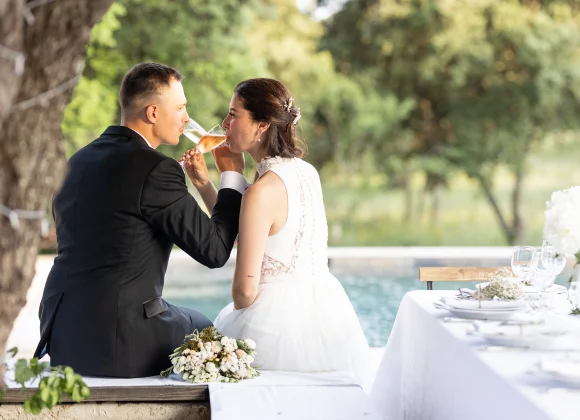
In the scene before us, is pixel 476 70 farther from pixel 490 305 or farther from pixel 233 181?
pixel 490 305

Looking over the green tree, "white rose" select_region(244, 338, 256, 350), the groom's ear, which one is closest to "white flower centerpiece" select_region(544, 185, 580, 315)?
"white rose" select_region(244, 338, 256, 350)

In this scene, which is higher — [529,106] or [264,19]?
[264,19]

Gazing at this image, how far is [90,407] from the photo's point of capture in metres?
2.68

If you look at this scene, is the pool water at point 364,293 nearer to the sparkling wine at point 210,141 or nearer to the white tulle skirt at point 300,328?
the white tulle skirt at point 300,328

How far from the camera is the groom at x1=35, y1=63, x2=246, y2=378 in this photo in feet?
8.93

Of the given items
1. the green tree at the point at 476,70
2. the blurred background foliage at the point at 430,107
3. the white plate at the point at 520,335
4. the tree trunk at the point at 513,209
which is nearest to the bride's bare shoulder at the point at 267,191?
the white plate at the point at 520,335

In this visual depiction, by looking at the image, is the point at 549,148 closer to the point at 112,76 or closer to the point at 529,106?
the point at 529,106

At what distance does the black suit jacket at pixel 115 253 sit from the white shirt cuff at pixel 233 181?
0.74 ft

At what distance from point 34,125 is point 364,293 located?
8052 millimetres

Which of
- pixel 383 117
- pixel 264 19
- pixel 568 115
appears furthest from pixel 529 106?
pixel 264 19

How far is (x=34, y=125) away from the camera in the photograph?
1.51m

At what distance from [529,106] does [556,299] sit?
13318 millimetres

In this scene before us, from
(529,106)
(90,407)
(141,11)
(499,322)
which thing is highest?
(141,11)

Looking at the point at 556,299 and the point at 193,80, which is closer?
the point at 556,299
